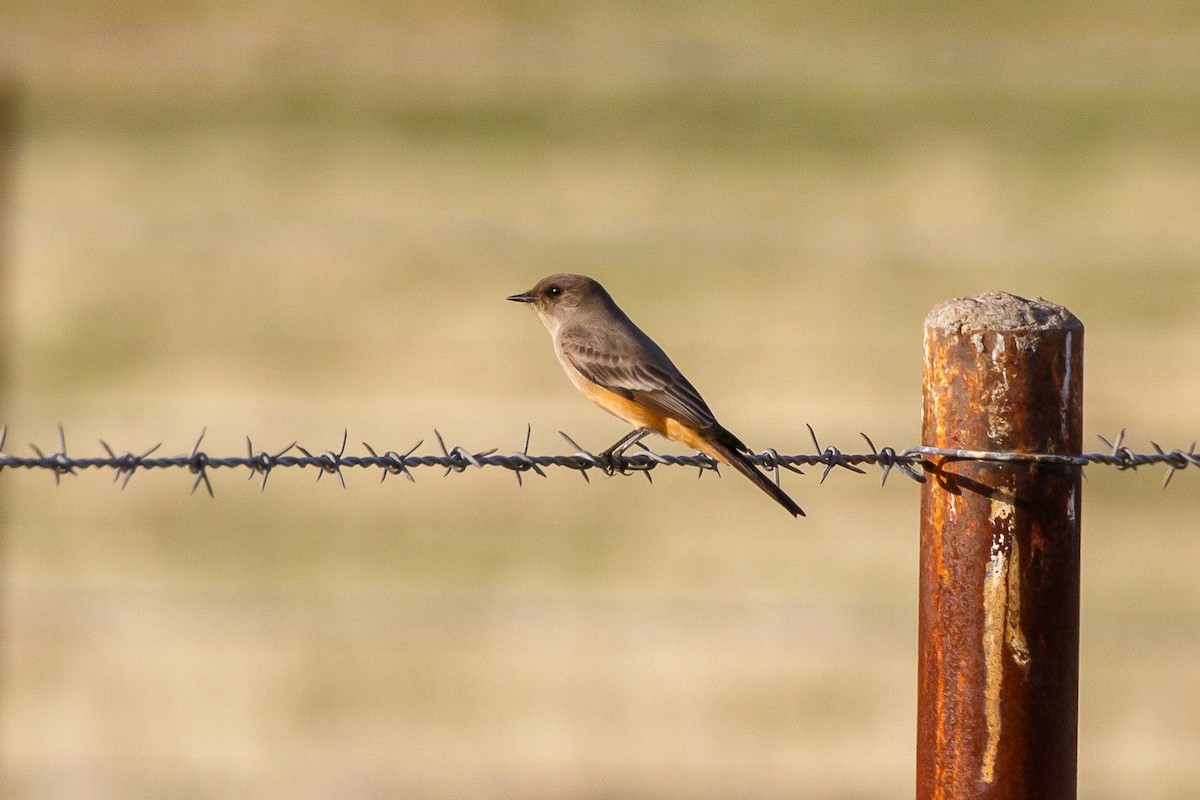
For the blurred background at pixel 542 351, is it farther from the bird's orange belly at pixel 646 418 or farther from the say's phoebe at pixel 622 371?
the bird's orange belly at pixel 646 418

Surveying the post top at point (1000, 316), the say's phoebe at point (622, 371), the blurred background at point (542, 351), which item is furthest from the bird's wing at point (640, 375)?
the post top at point (1000, 316)

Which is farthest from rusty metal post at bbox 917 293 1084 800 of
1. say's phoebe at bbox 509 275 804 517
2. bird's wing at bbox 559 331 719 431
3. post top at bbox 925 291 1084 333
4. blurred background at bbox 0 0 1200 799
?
blurred background at bbox 0 0 1200 799

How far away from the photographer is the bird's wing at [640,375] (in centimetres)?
520

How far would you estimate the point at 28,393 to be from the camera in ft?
24.1

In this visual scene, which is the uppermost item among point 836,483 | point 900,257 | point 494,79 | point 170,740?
point 494,79

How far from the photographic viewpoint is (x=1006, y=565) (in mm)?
2998

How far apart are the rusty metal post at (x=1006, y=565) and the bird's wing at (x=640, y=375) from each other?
1978 millimetres

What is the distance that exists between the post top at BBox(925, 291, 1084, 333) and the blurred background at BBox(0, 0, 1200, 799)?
4038 mm

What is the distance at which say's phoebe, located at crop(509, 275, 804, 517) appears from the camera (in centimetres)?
509

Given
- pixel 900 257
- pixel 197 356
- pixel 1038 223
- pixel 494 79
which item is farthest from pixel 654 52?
pixel 197 356

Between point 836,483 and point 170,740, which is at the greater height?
point 836,483

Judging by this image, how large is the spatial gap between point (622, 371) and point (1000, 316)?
8.93ft

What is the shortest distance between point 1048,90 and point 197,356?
3.99m

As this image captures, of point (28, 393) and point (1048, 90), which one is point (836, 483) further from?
point (28, 393)
